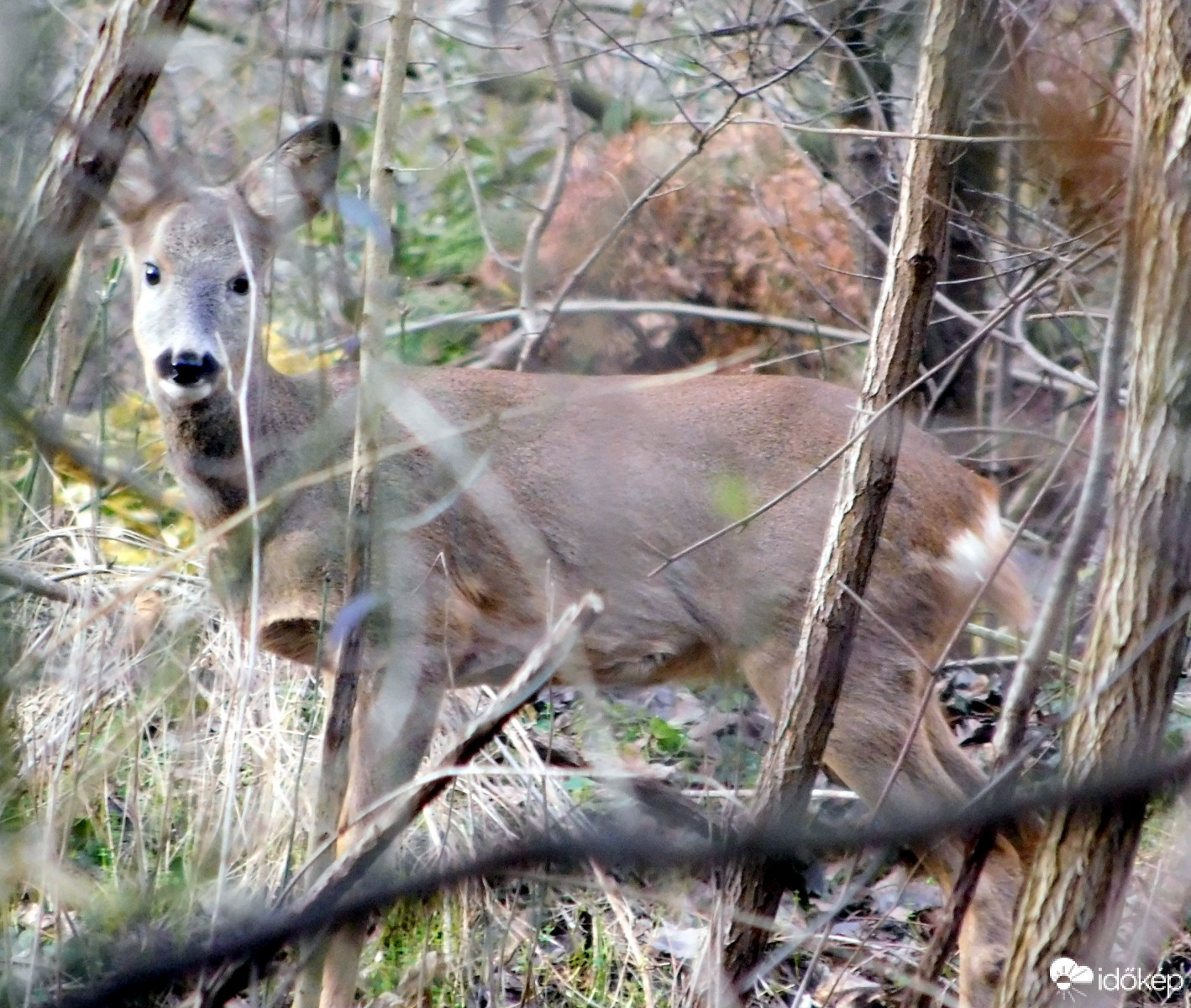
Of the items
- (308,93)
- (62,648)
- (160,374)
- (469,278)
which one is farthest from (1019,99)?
(308,93)

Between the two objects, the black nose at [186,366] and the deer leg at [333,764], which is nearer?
the deer leg at [333,764]

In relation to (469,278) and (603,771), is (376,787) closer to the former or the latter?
(603,771)

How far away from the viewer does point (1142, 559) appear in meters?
2.66

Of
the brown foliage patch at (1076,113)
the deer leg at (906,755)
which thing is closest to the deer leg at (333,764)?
the deer leg at (906,755)

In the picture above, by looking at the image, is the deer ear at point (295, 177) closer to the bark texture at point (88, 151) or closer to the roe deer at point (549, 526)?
the roe deer at point (549, 526)

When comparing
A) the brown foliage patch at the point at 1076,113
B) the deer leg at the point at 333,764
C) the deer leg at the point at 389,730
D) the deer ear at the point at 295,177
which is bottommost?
the deer leg at the point at 389,730

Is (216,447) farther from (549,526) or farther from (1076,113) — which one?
(1076,113)

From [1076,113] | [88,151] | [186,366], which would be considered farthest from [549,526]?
[1076,113]

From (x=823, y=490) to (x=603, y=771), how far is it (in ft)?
8.54

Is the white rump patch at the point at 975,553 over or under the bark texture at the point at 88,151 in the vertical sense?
under

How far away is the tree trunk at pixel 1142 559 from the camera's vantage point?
8.56 ft

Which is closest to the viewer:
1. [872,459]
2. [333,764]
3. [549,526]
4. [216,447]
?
[872,459]

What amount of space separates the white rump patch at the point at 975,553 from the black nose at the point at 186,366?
2.49m

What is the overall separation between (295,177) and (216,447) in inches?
37.1
